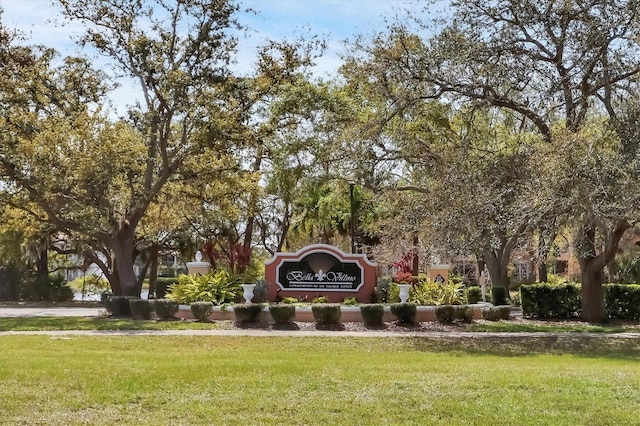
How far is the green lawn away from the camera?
325 inches

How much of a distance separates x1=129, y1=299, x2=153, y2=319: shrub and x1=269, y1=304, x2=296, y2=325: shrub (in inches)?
172

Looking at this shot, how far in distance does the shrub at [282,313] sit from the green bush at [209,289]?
2.94 metres

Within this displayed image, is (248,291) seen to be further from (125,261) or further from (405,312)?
(125,261)

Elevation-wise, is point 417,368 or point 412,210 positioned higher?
point 412,210

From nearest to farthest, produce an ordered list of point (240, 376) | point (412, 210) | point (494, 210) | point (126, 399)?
point (126, 399)
point (240, 376)
point (494, 210)
point (412, 210)

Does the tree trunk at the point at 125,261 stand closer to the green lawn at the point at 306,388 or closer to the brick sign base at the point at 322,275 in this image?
the brick sign base at the point at 322,275

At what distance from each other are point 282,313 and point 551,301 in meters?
10.2

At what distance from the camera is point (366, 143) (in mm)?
22172

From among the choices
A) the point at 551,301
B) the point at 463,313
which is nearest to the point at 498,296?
the point at 551,301

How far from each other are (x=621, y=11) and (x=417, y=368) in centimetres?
1195

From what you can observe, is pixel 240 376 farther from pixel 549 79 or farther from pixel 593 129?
pixel 549 79

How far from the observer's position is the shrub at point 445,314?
21.7 metres

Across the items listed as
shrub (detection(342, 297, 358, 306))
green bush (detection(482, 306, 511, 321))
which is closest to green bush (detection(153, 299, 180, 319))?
shrub (detection(342, 297, 358, 306))

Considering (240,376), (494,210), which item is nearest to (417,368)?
(240,376)
